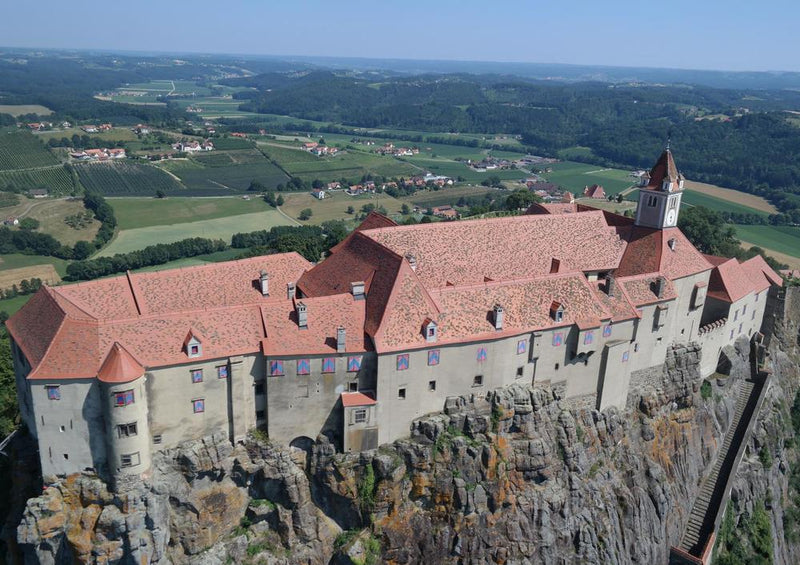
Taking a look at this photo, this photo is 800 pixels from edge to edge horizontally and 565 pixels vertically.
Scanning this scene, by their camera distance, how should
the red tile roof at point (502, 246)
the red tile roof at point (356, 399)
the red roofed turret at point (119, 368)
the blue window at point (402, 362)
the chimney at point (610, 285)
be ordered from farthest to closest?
the red tile roof at point (502, 246), the chimney at point (610, 285), the blue window at point (402, 362), the red tile roof at point (356, 399), the red roofed turret at point (119, 368)

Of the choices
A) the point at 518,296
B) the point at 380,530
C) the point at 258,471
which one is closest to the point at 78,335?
the point at 258,471

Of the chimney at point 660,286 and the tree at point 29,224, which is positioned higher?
the chimney at point 660,286

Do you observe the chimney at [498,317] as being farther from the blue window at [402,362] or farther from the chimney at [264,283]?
the chimney at [264,283]

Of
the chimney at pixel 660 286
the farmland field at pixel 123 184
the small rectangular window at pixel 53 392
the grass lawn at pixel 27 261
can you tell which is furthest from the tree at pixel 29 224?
the chimney at pixel 660 286

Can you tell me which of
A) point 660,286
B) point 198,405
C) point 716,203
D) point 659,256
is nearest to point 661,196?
point 659,256

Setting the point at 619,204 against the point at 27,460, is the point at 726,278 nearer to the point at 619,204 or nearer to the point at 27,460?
the point at 27,460

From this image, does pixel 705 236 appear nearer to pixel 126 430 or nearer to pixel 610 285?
pixel 610 285
